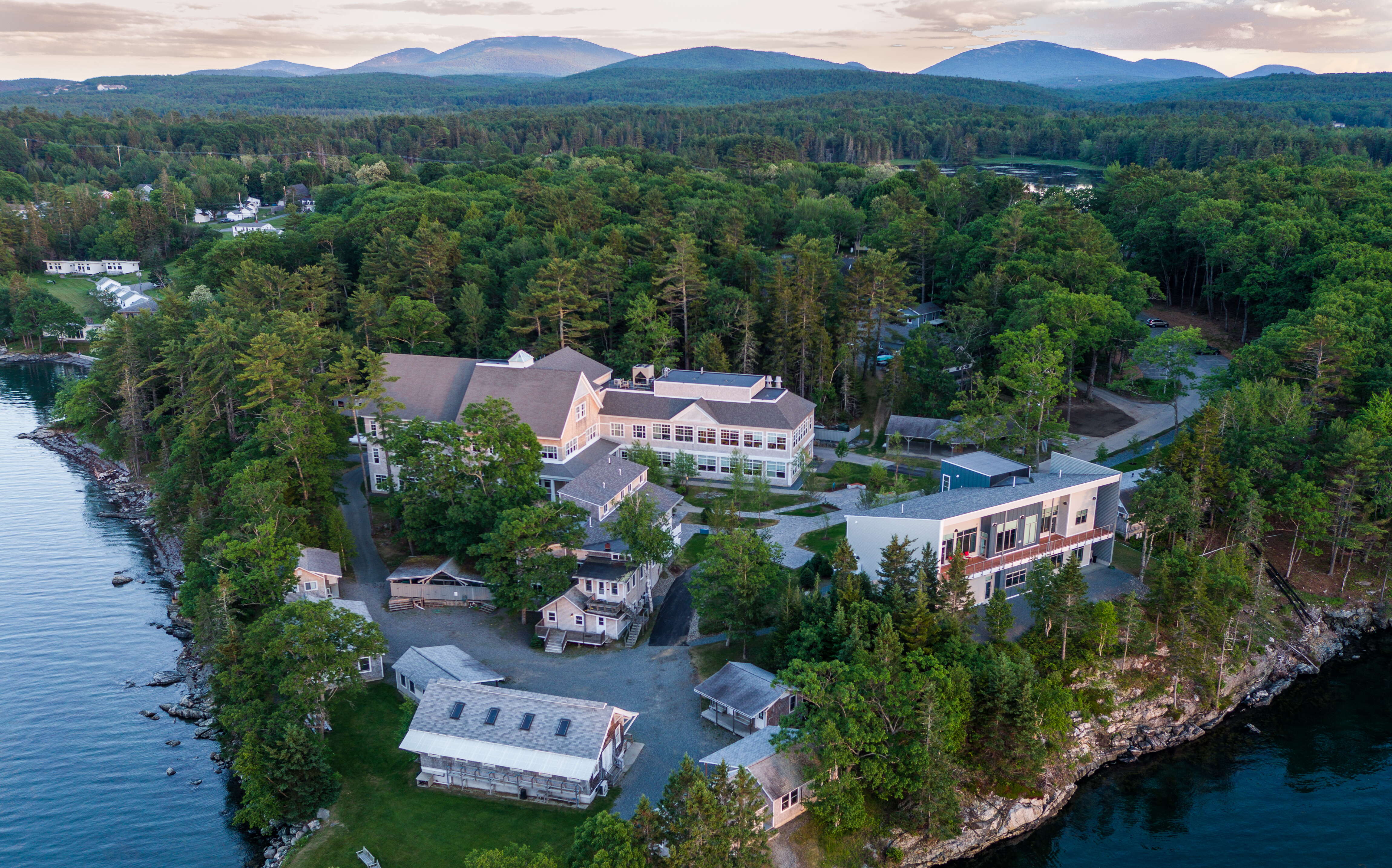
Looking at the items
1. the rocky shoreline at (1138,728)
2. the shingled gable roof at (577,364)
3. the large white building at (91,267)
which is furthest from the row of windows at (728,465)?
the large white building at (91,267)

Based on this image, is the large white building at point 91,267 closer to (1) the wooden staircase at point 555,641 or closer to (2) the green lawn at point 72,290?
(2) the green lawn at point 72,290

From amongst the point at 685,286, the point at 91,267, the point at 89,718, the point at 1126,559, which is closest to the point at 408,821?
the point at 89,718

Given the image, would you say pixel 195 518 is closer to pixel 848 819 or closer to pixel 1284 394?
pixel 848 819

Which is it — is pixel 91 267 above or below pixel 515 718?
above

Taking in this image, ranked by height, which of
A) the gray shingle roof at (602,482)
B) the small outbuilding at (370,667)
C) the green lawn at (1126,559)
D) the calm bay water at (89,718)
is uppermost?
the gray shingle roof at (602,482)

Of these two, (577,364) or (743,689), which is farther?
(577,364)

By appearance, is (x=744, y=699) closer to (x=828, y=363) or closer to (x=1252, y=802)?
(x=1252, y=802)

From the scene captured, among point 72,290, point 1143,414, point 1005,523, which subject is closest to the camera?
point 1005,523
